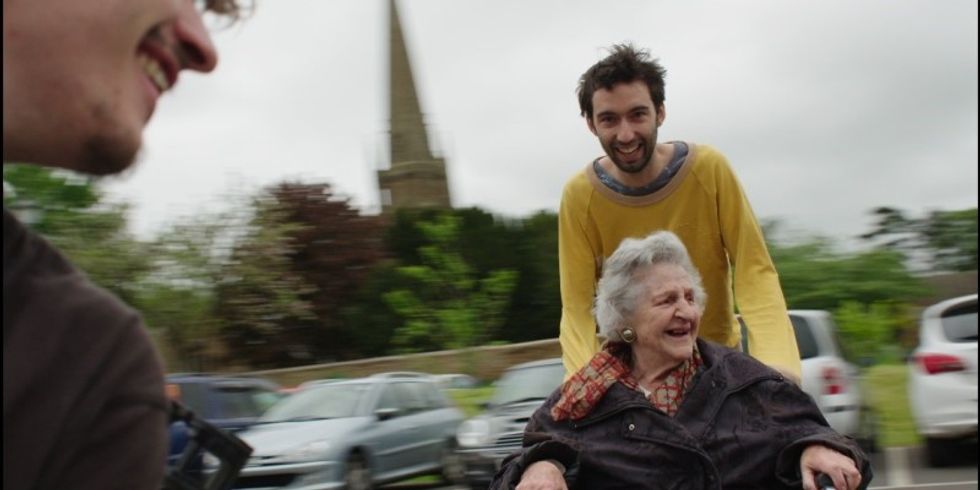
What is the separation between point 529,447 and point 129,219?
2592 cm

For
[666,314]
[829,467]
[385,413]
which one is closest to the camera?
[829,467]

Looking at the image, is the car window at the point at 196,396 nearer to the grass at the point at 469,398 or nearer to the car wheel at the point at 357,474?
the car wheel at the point at 357,474

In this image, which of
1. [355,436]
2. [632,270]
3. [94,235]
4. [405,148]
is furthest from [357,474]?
[405,148]

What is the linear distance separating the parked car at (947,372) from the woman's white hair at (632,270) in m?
7.78

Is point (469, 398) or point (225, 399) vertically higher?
point (225, 399)

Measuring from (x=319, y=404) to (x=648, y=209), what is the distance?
928cm

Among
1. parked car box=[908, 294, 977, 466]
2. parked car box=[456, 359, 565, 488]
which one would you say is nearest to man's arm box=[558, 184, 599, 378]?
parked car box=[456, 359, 565, 488]

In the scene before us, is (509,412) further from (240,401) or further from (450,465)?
(240,401)

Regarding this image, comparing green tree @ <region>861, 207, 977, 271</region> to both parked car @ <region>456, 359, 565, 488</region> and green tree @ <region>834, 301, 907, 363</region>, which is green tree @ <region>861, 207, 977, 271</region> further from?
parked car @ <region>456, 359, 565, 488</region>

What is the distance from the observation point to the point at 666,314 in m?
3.67

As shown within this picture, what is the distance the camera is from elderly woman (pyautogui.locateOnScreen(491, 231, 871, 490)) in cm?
351

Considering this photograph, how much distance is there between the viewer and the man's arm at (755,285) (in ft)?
12.2

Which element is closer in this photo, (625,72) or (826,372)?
(625,72)

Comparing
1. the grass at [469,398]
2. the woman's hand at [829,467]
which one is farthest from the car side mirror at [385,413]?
the woman's hand at [829,467]
